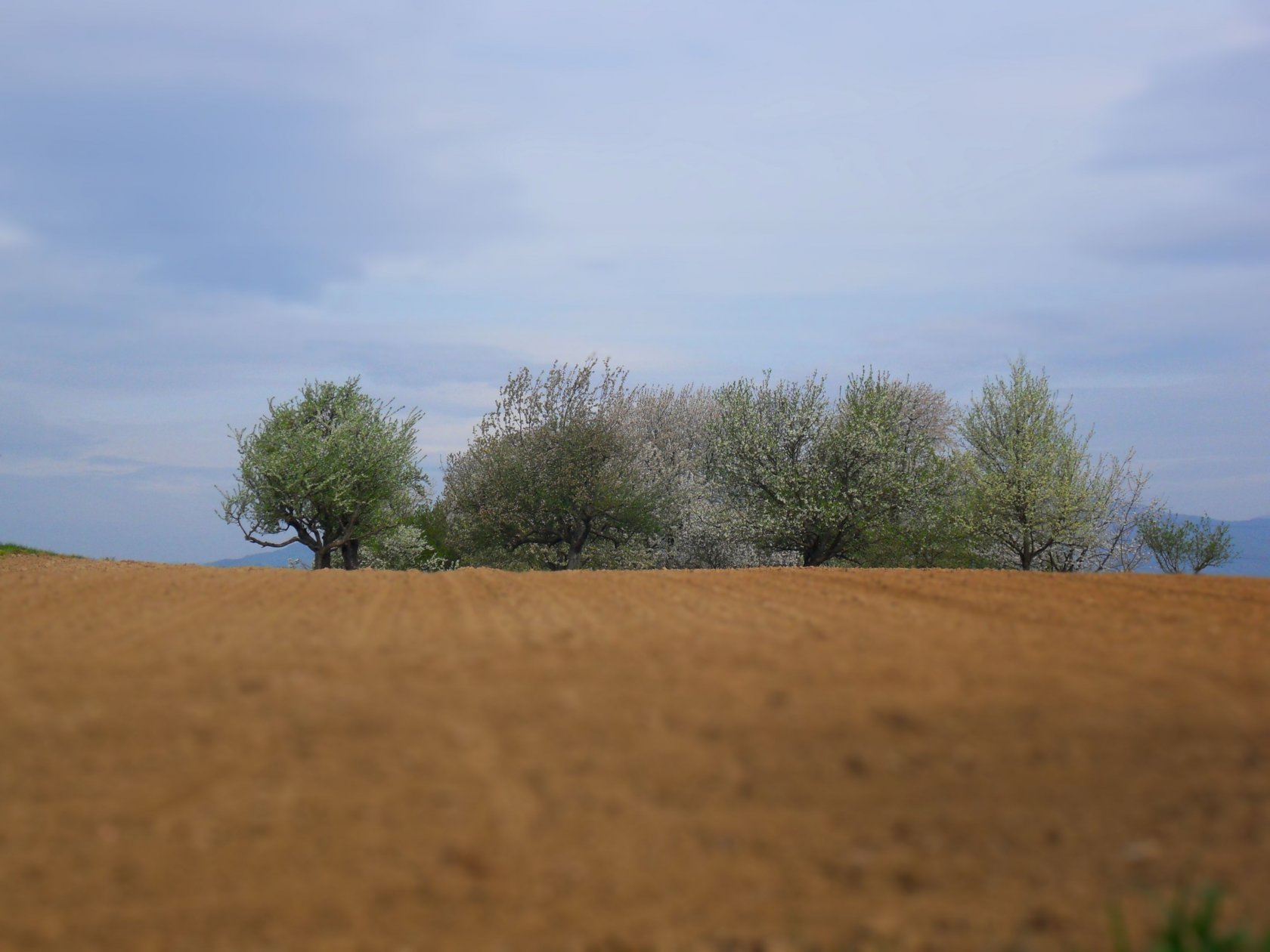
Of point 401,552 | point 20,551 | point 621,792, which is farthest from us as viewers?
point 401,552

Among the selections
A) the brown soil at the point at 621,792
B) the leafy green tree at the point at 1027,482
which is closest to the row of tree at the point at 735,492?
the leafy green tree at the point at 1027,482

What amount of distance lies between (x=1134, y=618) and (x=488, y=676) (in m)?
7.02

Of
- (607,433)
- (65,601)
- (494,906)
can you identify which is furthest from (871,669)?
(607,433)

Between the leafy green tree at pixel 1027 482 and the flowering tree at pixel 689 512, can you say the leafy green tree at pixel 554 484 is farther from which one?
the leafy green tree at pixel 1027 482

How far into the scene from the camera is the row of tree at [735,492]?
36781 mm

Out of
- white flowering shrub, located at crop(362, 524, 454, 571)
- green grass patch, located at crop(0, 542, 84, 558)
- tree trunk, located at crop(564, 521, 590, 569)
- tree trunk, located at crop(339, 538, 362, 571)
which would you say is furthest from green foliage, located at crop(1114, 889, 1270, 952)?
white flowering shrub, located at crop(362, 524, 454, 571)

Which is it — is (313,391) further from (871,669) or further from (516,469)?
(871,669)

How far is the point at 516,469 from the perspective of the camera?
4116cm

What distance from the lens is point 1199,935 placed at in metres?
4.17

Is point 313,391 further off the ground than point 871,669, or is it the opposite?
point 313,391

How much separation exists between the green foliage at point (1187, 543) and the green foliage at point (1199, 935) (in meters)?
42.9

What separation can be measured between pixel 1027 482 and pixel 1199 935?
35388 millimetres

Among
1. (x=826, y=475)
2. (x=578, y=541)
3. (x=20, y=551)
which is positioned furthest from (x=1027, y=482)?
(x=20, y=551)

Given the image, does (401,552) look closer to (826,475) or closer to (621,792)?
(826,475)
